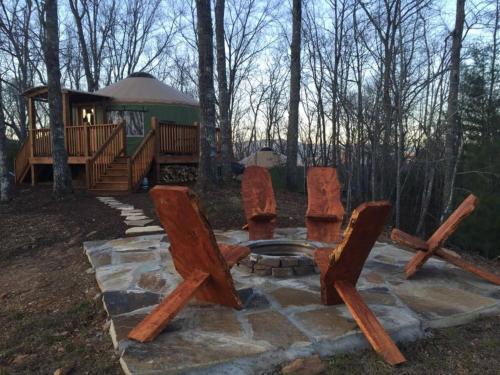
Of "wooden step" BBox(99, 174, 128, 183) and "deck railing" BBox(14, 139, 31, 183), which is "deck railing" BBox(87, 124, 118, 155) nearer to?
"wooden step" BBox(99, 174, 128, 183)

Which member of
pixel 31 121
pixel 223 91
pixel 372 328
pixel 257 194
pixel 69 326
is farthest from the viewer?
pixel 31 121

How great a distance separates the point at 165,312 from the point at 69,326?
916 millimetres

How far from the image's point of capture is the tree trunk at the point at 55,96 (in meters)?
9.11

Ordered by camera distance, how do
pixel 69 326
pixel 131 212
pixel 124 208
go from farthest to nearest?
1. pixel 124 208
2. pixel 131 212
3. pixel 69 326

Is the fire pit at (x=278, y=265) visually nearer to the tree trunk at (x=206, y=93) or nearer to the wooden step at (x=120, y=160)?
the tree trunk at (x=206, y=93)

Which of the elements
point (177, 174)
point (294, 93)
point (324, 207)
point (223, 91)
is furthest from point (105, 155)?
point (324, 207)

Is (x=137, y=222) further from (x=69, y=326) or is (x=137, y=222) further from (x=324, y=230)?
(x=69, y=326)

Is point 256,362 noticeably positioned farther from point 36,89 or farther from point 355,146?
point 36,89

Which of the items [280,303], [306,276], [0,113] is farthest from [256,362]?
[0,113]

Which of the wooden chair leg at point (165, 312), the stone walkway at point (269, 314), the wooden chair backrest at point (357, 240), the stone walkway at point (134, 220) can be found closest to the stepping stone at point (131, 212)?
the stone walkway at point (134, 220)

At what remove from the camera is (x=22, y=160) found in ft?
48.4

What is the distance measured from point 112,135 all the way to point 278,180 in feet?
22.4

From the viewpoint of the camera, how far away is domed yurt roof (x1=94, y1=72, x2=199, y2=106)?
15.2 meters

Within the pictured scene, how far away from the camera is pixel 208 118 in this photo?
352 inches
